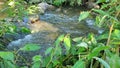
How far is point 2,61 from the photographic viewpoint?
1606mm

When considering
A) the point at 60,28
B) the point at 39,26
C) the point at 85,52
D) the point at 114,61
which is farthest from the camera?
the point at 39,26

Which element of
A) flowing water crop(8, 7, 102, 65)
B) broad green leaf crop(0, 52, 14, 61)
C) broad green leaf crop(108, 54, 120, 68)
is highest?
broad green leaf crop(0, 52, 14, 61)

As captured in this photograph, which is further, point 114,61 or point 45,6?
point 45,6

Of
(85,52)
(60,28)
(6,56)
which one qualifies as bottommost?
(60,28)

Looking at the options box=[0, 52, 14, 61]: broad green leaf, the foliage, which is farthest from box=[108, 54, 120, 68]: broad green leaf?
box=[0, 52, 14, 61]: broad green leaf

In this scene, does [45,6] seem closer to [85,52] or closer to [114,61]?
[85,52]

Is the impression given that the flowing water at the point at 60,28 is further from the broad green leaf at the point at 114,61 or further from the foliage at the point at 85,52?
the broad green leaf at the point at 114,61

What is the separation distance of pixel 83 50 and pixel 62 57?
260mm

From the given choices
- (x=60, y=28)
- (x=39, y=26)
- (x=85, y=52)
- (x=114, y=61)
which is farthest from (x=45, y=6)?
(x=114, y=61)

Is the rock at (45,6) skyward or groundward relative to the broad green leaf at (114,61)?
groundward

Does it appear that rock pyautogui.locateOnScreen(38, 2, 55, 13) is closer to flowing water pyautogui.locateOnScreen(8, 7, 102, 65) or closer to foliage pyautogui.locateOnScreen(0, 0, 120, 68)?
flowing water pyautogui.locateOnScreen(8, 7, 102, 65)

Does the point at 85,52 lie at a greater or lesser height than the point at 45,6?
greater

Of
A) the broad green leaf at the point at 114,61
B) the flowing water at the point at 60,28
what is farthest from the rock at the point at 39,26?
the broad green leaf at the point at 114,61

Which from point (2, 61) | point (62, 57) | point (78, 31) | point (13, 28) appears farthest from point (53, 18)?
point (2, 61)
